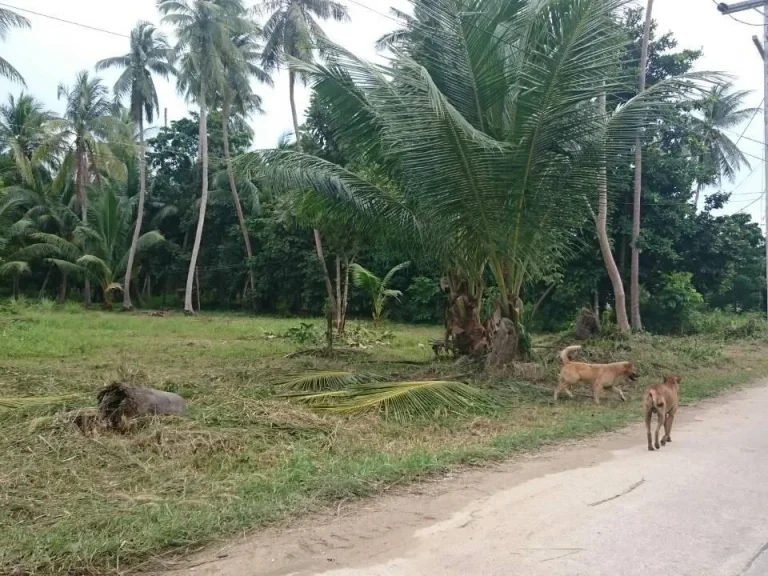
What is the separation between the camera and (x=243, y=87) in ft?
95.0

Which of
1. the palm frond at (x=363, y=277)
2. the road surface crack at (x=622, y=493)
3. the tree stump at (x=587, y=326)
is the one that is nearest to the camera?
the road surface crack at (x=622, y=493)

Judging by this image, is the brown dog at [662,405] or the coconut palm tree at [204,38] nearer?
the brown dog at [662,405]

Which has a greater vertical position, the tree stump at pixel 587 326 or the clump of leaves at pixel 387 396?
the tree stump at pixel 587 326

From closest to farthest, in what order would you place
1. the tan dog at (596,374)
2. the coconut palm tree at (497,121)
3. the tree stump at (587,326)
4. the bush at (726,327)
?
the tan dog at (596,374) < the coconut palm tree at (497,121) < the tree stump at (587,326) < the bush at (726,327)

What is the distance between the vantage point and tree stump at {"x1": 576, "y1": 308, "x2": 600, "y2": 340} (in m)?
16.5

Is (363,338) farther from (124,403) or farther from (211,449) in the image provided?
(211,449)

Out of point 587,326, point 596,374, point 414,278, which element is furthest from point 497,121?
point 414,278

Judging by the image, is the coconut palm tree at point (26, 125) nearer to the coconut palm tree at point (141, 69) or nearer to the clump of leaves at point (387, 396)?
the coconut palm tree at point (141, 69)

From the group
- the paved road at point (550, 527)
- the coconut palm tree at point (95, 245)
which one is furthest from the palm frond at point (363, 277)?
the coconut palm tree at point (95, 245)

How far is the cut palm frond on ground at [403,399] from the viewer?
782 centimetres

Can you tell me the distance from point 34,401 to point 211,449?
2974 millimetres

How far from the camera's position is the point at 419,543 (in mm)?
4031

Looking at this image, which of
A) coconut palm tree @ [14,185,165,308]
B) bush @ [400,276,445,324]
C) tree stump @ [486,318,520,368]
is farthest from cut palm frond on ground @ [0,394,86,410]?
coconut palm tree @ [14,185,165,308]

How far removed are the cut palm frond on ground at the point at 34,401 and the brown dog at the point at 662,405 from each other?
6243 millimetres
